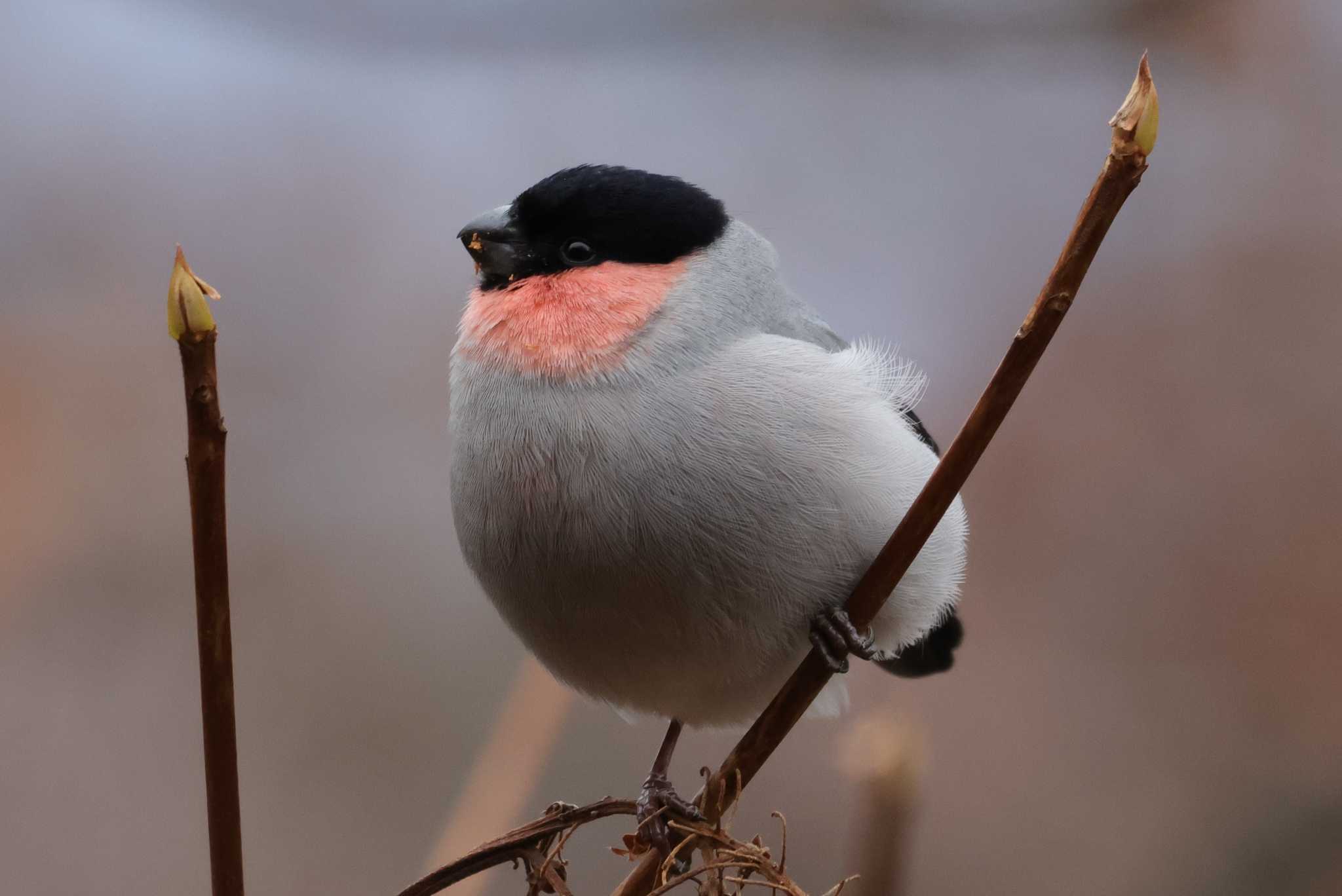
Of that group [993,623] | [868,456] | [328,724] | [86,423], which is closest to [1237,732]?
[993,623]

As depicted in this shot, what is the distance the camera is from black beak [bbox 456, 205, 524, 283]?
1.21 meters

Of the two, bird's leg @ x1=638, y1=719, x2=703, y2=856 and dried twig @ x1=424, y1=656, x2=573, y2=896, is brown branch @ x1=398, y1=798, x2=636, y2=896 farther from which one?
dried twig @ x1=424, y1=656, x2=573, y2=896

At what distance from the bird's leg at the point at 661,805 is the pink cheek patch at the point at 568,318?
42 centimetres

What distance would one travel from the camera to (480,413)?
1132 mm

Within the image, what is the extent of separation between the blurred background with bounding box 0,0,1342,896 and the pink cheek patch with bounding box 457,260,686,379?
1.71 ft

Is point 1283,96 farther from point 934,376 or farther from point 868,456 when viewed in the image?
point 868,456

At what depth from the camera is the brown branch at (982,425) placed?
659mm

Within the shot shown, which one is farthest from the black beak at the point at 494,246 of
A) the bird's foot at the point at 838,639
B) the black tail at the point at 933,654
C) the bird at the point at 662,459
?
the black tail at the point at 933,654

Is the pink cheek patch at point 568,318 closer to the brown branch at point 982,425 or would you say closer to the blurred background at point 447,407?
the brown branch at point 982,425

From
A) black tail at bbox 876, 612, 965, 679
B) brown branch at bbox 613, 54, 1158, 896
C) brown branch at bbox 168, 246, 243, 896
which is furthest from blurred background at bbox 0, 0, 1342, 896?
brown branch at bbox 168, 246, 243, 896

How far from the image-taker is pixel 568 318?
115cm

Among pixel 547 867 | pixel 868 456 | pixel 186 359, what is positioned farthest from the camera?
pixel 868 456

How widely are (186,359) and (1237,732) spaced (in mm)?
1673

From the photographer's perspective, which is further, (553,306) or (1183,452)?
(1183,452)
